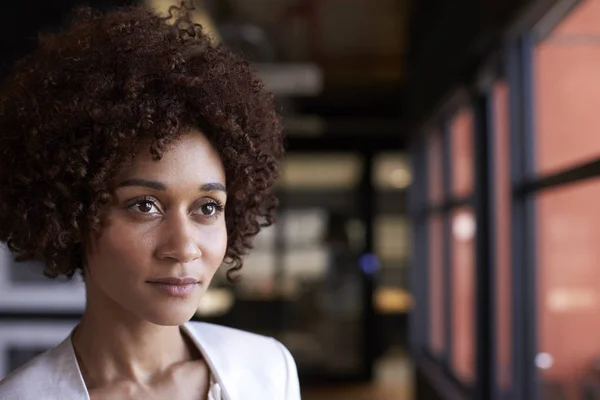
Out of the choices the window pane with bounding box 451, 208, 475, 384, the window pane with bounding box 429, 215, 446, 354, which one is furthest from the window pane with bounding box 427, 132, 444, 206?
the window pane with bounding box 451, 208, 475, 384

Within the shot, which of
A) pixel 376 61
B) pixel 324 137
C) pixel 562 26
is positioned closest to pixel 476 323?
pixel 562 26

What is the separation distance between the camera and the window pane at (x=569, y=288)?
2.17 metres

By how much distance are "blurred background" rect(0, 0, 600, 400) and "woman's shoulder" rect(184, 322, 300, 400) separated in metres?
0.39

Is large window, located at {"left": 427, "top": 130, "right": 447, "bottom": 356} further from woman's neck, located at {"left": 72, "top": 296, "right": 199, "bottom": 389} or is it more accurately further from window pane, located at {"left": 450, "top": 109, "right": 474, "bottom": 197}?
woman's neck, located at {"left": 72, "top": 296, "right": 199, "bottom": 389}

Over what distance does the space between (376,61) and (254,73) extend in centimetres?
642

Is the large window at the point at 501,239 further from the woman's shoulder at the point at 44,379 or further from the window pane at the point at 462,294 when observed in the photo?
the woman's shoulder at the point at 44,379

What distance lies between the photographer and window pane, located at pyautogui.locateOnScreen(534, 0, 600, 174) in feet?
6.88

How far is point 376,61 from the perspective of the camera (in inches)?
291

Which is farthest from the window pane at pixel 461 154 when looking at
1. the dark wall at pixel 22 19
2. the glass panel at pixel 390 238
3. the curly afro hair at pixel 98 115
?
the glass panel at pixel 390 238

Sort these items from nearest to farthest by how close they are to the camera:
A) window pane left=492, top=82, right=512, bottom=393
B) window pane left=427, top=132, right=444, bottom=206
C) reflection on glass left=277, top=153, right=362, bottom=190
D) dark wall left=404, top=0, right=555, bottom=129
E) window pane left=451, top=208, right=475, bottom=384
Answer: dark wall left=404, top=0, right=555, bottom=129 → window pane left=492, top=82, right=512, bottom=393 → window pane left=451, top=208, right=475, bottom=384 → window pane left=427, top=132, right=444, bottom=206 → reflection on glass left=277, top=153, right=362, bottom=190

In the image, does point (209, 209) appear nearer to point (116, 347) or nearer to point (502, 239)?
point (116, 347)

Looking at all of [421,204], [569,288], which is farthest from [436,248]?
[569,288]

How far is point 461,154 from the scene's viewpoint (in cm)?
443

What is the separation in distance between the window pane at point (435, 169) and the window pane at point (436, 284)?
6.5 inches
